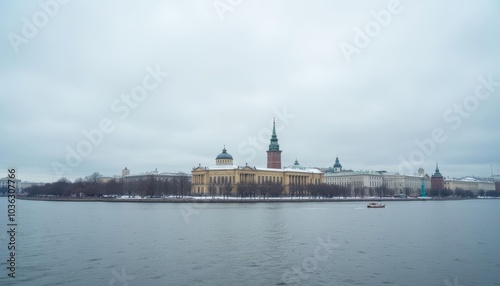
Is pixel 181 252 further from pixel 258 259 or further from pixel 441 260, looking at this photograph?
pixel 441 260

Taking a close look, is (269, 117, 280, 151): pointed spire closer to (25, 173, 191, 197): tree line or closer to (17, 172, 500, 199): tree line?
(17, 172, 500, 199): tree line

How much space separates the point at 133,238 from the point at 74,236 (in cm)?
421

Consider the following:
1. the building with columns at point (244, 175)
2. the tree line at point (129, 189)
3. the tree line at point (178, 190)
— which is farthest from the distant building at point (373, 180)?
the tree line at point (129, 189)

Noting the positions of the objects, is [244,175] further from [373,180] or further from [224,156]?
[373,180]

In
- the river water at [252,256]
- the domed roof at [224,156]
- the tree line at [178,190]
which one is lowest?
the river water at [252,256]

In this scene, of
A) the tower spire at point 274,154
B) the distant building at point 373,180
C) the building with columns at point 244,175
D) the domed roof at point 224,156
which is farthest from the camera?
the distant building at point 373,180

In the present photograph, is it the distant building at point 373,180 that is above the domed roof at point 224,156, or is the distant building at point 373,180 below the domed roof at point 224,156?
below

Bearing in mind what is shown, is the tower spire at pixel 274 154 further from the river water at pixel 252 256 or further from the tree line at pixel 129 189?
the river water at pixel 252 256

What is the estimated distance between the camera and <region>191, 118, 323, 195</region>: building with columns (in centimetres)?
10975

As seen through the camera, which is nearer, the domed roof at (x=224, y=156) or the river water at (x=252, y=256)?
the river water at (x=252, y=256)

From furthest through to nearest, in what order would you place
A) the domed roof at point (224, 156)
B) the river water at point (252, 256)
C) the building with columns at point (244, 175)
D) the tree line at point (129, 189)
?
the domed roof at point (224, 156) < the building with columns at point (244, 175) < the tree line at point (129, 189) < the river water at point (252, 256)

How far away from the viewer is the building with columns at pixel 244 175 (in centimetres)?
10975

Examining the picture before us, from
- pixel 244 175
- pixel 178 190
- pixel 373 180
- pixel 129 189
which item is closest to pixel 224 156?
pixel 244 175

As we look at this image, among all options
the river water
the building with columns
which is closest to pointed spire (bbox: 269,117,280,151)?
the building with columns
